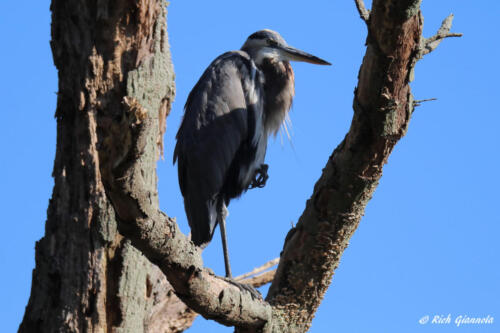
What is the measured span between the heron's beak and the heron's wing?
0.56m

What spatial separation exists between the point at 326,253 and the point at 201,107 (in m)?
1.78

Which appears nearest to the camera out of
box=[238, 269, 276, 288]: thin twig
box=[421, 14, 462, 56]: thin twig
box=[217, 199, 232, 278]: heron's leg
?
box=[421, 14, 462, 56]: thin twig

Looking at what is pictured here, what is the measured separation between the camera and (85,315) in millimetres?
3322

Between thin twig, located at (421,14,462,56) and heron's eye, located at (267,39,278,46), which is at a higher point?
heron's eye, located at (267,39,278,46)

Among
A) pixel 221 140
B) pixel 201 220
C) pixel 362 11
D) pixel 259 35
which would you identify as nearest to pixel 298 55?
pixel 259 35

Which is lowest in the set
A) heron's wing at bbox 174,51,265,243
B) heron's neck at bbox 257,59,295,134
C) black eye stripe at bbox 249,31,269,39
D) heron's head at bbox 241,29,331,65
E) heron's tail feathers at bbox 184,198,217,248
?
heron's tail feathers at bbox 184,198,217,248

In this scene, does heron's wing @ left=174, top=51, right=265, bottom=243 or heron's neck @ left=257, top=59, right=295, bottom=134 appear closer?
heron's wing @ left=174, top=51, right=265, bottom=243

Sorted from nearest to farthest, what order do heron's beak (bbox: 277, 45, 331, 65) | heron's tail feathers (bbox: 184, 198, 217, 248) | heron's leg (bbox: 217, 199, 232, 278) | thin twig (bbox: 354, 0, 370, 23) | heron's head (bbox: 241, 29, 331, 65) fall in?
thin twig (bbox: 354, 0, 370, 23)
heron's leg (bbox: 217, 199, 232, 278)
heron's tail feathers (bbox: 184, 198, 217, 248)
heron's beak (bbox: 277, 45, 331, 65)
heron's head (bbox: 241, 29, 331, 65)

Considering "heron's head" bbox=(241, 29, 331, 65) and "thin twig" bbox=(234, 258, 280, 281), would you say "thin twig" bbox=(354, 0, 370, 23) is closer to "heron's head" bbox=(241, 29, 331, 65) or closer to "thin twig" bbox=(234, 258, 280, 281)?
"thin twig" bbox=(234, 258, 280, 281)

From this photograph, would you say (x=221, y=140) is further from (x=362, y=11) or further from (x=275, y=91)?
(x=362, y=11)

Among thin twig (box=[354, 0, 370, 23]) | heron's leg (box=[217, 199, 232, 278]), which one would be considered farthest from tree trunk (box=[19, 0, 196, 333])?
thin twig (box=[354, 0, 370, 23])

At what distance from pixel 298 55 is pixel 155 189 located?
2808 millimetres

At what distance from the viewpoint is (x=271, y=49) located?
17.3 ft

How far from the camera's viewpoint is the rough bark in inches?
101
